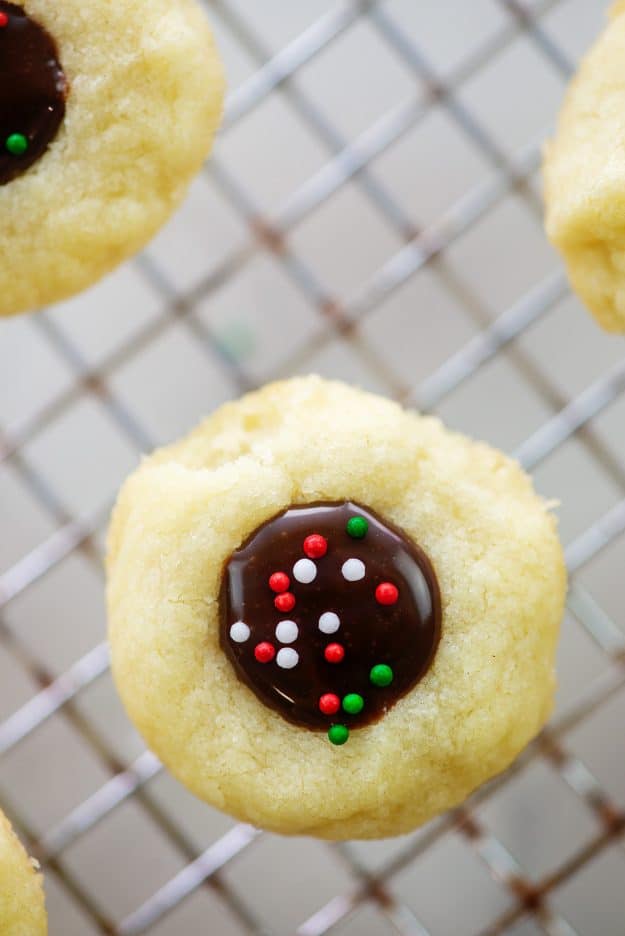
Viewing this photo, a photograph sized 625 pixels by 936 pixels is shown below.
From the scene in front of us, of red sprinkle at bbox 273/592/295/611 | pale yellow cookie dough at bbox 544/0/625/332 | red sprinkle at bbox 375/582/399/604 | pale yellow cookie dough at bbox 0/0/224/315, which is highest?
pale yellow cookie dough at bbox 0/0/224/315

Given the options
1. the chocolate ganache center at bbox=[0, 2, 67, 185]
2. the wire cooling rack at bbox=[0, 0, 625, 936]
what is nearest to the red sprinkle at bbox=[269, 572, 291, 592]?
the wire cooling rack at bbox=[0, 0, 625, 936]

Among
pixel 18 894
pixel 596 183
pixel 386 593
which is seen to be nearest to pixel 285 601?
pixel 386 593

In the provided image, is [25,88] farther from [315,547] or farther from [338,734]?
[338,734]

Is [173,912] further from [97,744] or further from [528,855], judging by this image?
[528,855]

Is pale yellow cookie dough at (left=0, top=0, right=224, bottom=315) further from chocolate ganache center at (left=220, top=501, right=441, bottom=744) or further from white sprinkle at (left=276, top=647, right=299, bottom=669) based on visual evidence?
white sprinkle at (left=276, top=647, right=299, bottom=669)

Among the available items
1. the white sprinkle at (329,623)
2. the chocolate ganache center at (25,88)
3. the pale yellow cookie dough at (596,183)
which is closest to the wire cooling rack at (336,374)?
the pale yellow cookie dough at (596,183)
